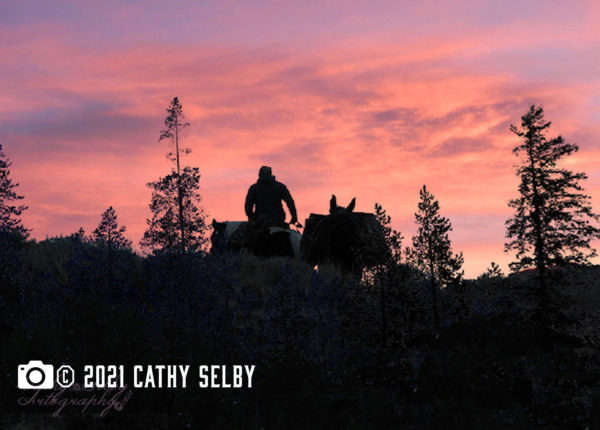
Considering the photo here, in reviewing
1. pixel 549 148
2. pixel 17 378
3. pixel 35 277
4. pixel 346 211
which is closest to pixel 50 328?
pixel 17 378

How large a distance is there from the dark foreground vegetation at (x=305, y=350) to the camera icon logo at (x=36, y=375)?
0.77 feet

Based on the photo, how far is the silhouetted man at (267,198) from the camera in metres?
29.6

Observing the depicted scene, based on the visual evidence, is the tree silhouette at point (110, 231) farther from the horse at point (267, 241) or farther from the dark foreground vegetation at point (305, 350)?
the horse at point (267, 241)

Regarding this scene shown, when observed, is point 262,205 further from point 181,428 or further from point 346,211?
point 181,428

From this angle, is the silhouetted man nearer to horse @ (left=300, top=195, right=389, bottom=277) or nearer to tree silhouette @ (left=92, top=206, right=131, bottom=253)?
horse @ (left=300, top=195, right=389, bottom=277)

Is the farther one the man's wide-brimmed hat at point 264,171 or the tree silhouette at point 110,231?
the man's wide-brimmed hat at point 264,171

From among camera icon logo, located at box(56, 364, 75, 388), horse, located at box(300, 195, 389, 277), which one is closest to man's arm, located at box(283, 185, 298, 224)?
horse, located at box(300, 195, 389, 277)

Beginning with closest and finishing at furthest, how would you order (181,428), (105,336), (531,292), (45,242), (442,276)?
(181,428)
(105,336)
(442,276)
(531,292)
(45,242)

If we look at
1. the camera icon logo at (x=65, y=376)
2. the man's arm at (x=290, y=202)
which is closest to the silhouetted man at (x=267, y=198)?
the man's arm at (x=290, y=202)

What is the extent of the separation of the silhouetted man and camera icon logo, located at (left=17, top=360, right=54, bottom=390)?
1810cm

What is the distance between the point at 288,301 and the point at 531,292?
372 inches

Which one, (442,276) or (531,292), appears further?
(531,292)

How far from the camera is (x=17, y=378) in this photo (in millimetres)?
11516

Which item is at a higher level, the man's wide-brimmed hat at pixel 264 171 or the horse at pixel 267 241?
the man's wide-brimmed hat at pixel 264 171
